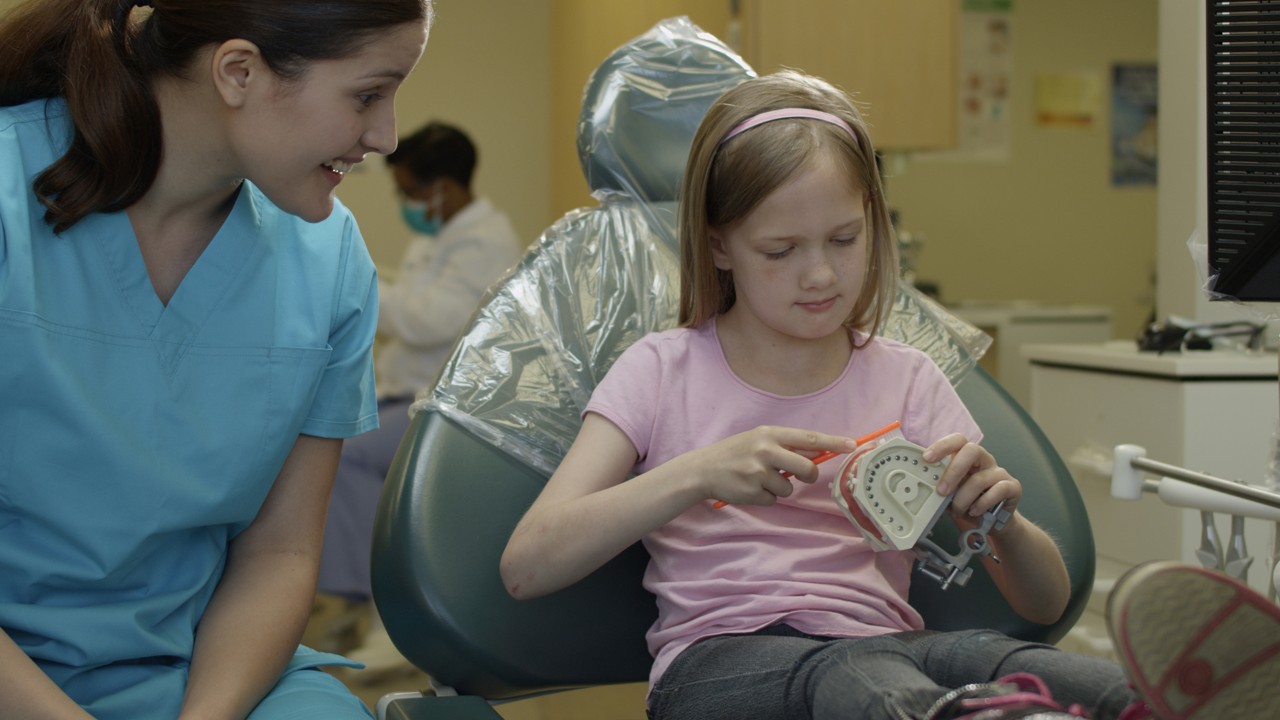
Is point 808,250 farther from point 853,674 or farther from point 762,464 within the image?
point 853,674

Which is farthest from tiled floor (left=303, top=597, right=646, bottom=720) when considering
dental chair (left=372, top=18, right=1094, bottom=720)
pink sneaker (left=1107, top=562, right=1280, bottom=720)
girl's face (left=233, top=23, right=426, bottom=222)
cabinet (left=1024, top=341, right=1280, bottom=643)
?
pink sneaker (left=1107, top=562, right=1280, bottom=720)

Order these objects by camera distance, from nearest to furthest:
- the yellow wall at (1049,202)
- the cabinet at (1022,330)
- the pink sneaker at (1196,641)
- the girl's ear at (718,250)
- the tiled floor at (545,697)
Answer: the pink sneaker at (1196,641), the girl's ear at (718,250), the tiled floor at (545,697), the cabinet at (1022,330), the yellow wall at (1049,202)

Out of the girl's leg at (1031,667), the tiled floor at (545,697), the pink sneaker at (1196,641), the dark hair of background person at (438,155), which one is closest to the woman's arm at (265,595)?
the girl's leg at (1031,667)

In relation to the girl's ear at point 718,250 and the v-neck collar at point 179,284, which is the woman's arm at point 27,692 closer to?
the v-neck collar at point 179,284

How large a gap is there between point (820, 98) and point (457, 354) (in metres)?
0.41

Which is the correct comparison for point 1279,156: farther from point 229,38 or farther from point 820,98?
point 229,38

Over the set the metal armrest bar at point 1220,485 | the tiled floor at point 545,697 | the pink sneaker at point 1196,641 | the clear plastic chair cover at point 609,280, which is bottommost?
the tiled floor at point 545,697

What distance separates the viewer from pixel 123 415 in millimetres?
932

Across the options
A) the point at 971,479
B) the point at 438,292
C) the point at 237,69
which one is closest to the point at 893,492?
the point at 971,479

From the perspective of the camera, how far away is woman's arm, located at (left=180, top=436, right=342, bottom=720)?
95 centimetres

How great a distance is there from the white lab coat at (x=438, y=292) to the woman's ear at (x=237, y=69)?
6.61 ft

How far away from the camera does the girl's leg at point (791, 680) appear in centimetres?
75

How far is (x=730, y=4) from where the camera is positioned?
111 inches

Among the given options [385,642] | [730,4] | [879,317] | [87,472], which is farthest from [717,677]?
[730,4]
